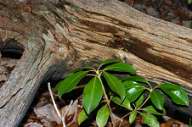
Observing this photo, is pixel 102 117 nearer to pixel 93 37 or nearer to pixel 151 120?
pixel 151 120

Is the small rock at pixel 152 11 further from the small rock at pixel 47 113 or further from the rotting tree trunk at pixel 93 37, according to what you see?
the rotting tree trunk at pixel 93 37

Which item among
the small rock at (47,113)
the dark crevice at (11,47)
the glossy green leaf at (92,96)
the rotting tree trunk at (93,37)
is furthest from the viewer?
the small rock at (47,113)

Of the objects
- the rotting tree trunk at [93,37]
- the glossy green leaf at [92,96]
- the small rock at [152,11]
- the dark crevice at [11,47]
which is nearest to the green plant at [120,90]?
the glossy green leaf at [92,96]

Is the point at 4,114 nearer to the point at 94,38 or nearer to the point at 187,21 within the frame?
the point at 94,38

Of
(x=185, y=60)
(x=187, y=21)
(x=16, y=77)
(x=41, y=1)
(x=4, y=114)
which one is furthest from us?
(x=187, y=21)

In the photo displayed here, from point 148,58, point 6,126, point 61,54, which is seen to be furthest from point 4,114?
point 148,58

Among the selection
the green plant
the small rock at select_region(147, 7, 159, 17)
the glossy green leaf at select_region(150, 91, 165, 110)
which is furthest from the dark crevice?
the small rock at select_region(147, 7, 159, 17)

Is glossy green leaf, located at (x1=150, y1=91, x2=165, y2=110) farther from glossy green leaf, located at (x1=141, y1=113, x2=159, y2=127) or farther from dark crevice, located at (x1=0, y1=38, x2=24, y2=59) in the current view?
dark crevice, located at (x1=0, y1=38, x2=24, y2=59)
